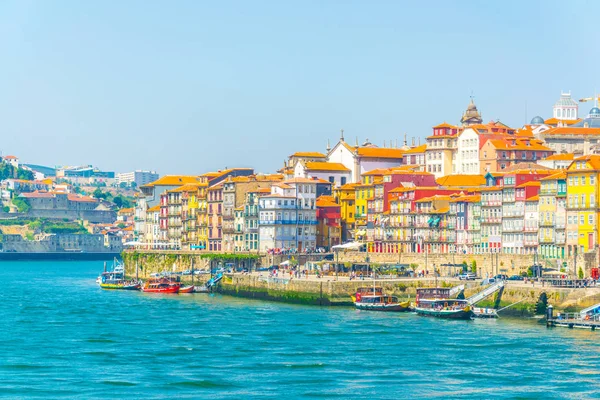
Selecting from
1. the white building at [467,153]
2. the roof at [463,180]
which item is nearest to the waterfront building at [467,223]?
the roof at [463,180]

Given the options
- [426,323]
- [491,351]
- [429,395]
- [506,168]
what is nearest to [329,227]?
[506,168]

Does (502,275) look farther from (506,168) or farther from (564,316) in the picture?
(506,168)

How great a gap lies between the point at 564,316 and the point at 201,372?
2782cm

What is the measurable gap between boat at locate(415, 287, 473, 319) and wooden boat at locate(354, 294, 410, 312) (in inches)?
96.2

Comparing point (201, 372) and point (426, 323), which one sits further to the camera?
point (426, 323)

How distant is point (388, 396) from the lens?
65375mm

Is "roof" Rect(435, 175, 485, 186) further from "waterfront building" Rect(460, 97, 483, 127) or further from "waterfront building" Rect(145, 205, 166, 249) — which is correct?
"waterfront building" Rect(145, 205, 166, 249)

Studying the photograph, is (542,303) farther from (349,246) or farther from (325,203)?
(325,203)

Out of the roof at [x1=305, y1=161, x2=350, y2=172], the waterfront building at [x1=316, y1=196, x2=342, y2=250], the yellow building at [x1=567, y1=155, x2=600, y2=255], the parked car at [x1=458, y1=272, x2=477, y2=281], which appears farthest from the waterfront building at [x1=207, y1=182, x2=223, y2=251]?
the yellow building at [x1=567, y1=155, x2=600, y2=255]

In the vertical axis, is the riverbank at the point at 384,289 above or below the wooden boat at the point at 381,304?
above

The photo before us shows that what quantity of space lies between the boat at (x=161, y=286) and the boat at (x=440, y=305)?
3624 cm

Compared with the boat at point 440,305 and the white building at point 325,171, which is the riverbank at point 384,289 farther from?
the white building at point 325,171

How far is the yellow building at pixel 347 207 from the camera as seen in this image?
5846 inches

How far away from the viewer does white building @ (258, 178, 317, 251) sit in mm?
142750
